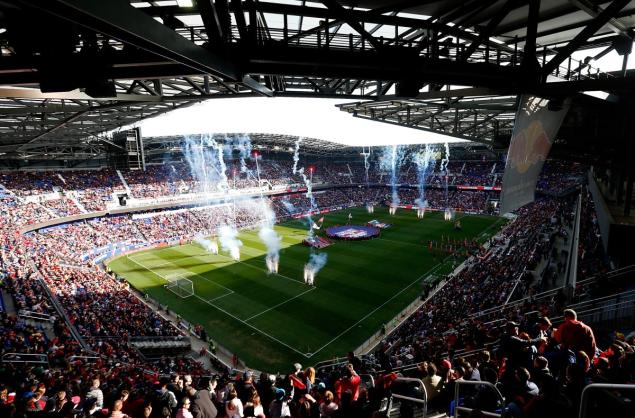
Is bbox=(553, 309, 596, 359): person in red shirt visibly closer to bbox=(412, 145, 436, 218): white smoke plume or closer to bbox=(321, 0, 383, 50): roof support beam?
bbox=(321, 0, 383, 50): roof support beam

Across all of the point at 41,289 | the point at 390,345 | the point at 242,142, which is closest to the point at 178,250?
the point at 41,289

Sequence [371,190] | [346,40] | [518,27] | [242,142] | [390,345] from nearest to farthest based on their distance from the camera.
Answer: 1. [346,40]
2. [518,27]
3. [390,345]
4. [242,142]
5. [371,190]

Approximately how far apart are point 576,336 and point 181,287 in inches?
1091

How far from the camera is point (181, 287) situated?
28609 mm

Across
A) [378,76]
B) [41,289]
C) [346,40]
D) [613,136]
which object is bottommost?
[41,289]

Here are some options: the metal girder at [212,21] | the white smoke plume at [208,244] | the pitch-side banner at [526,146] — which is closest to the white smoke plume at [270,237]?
the white smoke plume at [208,244]

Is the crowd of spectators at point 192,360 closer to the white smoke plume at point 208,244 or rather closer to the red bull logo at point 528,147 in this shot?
the white smoke plume at point 208,244

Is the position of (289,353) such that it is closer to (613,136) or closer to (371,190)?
(613,136)

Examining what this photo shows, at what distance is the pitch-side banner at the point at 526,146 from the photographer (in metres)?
6.82

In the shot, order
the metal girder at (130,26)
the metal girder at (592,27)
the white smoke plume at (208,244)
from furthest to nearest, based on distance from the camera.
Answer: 1. the white smoke plume at (208,244)
2. the metal girder at (592,27)
3. the metal girder at (130,26)

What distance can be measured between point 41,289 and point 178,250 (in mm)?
Result: 20016

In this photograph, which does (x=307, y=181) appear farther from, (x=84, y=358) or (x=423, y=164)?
(x=84, y=358)

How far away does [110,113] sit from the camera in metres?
21.8

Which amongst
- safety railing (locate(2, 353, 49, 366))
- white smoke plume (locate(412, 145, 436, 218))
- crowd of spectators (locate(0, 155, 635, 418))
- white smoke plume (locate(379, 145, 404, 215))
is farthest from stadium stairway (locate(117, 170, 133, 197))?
white smoke plume (locate(379, 145, 404, 215))
